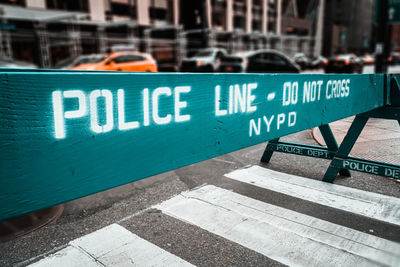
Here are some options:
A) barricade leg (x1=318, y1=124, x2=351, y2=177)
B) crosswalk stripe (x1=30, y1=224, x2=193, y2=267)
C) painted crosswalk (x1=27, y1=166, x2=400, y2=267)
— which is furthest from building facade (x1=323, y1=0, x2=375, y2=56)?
crosswalk stripe (x1=30, y1=224, x2=193, y2=267)

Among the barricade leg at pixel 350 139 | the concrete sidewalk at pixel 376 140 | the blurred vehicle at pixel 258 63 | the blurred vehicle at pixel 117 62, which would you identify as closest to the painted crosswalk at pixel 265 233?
the barricade leg at pixel 350 139

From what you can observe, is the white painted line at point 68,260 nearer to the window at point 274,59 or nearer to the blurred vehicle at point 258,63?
the blurred vehicle at point 258,63

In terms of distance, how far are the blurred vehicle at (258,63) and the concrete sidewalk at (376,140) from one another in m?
8.07

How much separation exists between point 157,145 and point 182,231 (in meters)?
1.76

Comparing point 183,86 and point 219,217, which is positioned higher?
point 183,86

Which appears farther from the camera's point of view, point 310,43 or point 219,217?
point 310,43

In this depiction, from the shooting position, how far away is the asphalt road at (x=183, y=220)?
2.92 m

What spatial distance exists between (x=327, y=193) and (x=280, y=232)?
137cm

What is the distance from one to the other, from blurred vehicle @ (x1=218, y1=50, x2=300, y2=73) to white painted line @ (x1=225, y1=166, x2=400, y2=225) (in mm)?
11856

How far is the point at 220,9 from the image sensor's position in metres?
A: 38.5

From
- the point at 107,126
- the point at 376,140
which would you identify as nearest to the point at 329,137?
the point at 376,140

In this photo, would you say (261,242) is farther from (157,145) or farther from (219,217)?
(157,145)

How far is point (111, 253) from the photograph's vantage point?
9.54 ft

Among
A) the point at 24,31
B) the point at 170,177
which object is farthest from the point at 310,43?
the point at 170,177
